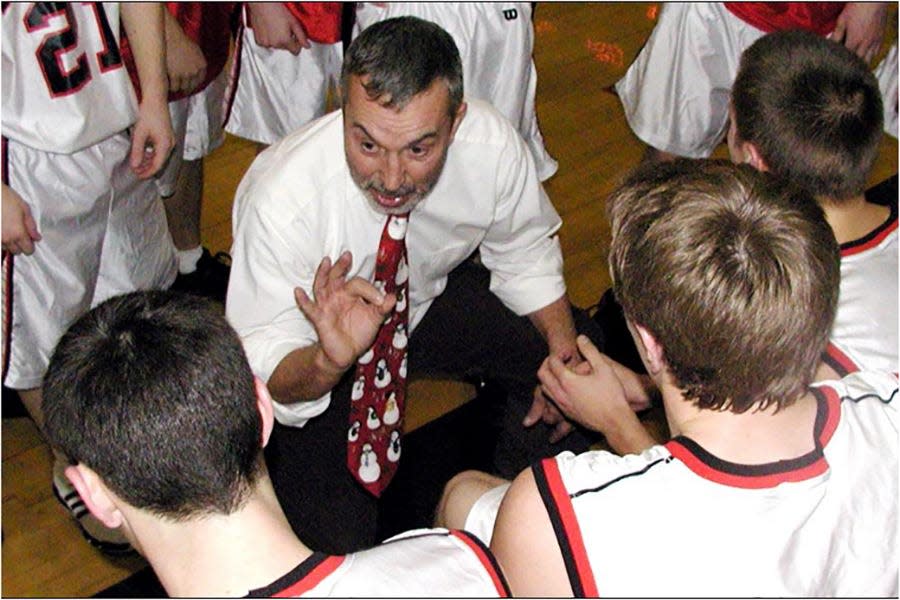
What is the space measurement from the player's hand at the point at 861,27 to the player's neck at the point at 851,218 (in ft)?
3.77

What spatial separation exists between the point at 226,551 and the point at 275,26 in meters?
1.92

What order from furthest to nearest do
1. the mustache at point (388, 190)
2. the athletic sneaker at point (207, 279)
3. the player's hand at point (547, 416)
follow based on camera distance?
the athletic sneaker at point (207, 279) → the player's hand at point (547, 416) → the mustache at point (388, 190)

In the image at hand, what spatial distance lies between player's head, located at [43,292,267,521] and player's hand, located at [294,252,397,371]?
66 centimetres

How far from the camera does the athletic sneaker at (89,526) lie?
2.34m

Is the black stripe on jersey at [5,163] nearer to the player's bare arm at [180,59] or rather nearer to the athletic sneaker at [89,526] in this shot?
the player's bare arm at [180,59]

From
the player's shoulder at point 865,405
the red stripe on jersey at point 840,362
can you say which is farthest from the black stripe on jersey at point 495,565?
the red stripe on jersey at point 840,362

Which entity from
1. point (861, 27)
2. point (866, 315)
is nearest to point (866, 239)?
point (866, 315)

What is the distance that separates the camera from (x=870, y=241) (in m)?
1.76

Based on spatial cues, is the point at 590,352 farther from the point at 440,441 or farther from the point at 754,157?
the point at 440,441

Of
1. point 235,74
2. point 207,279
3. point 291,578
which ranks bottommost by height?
point 207,279

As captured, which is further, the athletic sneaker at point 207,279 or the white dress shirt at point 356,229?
the athletic sneaker at point 207,279

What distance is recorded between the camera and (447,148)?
2.08m

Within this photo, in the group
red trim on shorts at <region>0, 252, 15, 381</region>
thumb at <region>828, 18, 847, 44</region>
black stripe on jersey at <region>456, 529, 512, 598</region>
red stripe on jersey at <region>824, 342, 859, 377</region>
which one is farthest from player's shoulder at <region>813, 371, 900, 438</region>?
thumb at <region>828, 18, 847, 44</region>

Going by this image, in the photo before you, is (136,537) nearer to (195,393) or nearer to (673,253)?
(195,393)
